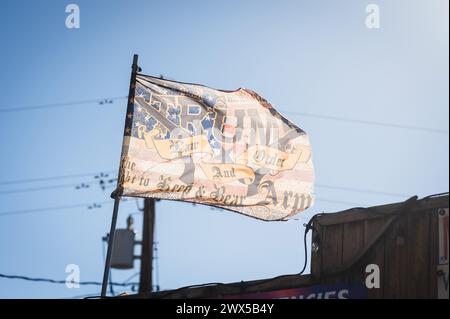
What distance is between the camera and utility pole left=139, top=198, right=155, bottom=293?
104ft

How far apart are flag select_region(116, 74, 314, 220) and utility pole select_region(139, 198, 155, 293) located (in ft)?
49.8

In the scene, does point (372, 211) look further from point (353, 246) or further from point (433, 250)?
point (433, 250)

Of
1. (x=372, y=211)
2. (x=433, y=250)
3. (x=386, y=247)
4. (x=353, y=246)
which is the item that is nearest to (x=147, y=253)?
(x=353, y=246)

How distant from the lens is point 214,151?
54.4ft

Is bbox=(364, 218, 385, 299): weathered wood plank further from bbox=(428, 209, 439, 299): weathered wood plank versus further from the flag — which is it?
the flag

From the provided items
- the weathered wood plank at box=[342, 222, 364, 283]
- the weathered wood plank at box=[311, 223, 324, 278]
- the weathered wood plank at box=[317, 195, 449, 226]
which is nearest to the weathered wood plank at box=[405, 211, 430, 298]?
the weathered wood plank at box=[317, 195, 449, 226]

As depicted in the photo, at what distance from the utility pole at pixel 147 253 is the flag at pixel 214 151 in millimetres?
15168

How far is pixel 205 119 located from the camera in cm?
1689

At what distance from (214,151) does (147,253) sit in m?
16.2

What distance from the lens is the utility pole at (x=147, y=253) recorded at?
3173 cm
